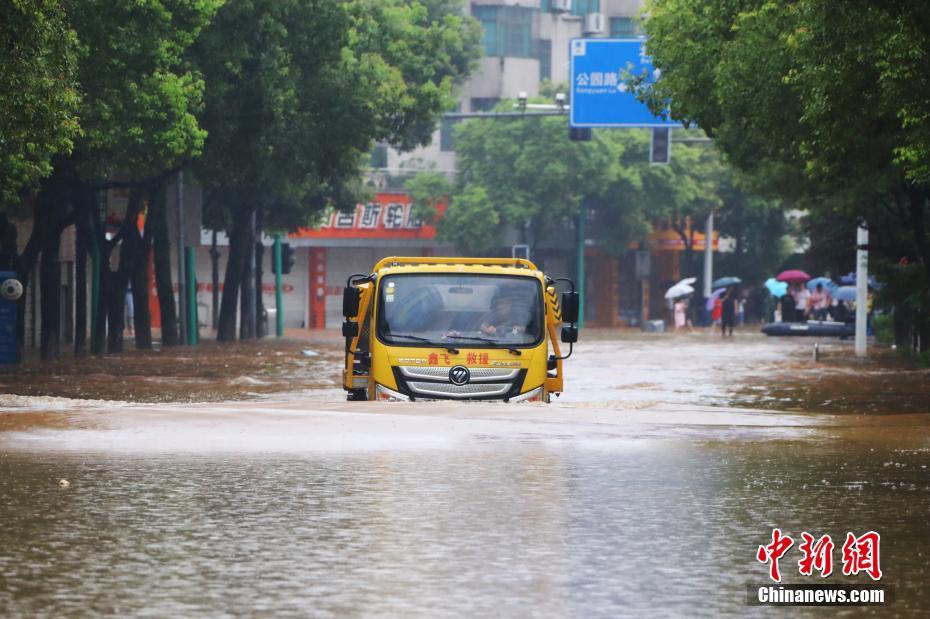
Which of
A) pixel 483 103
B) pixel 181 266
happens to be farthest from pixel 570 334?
pixel 483 103

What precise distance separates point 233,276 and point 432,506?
39874 mm

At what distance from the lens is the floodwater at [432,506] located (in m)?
8.76

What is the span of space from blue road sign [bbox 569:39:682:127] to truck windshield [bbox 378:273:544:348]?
1114 inches

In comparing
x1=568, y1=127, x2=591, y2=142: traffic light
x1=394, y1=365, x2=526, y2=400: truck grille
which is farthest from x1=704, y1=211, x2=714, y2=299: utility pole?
x1=394, y1=365, x2=526, y2=400: truck grille

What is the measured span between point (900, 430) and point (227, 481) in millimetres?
7070

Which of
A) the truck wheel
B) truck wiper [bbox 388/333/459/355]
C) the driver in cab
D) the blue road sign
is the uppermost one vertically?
the blue road sign

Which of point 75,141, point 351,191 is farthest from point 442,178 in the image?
point 75,141

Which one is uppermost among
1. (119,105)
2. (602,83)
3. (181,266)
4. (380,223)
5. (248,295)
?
(602,83)

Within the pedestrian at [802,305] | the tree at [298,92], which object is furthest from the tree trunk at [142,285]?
the pedestrian at [802,305]

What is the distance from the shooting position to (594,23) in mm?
85875

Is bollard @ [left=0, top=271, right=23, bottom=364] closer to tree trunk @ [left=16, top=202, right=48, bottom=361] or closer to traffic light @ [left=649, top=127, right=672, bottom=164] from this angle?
tree trunk @ [left=16, top=202, right=48, bottom=361]

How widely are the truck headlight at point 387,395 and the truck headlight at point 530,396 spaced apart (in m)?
1.09

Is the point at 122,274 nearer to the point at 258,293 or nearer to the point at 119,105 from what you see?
the point at 119,105

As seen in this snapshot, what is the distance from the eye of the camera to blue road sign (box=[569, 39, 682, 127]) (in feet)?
158
